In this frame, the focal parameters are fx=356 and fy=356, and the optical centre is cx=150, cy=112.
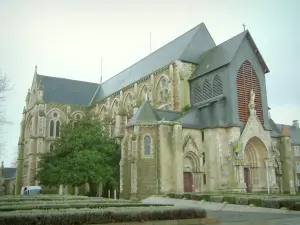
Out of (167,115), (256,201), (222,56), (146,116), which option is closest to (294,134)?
(222,56)

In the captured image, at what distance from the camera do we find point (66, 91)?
73.4 meters

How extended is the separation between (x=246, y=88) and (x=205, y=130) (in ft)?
24.0

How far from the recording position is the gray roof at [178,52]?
48.7m

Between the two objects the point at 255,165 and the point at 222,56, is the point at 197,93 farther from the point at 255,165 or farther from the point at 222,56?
the point at 255,165

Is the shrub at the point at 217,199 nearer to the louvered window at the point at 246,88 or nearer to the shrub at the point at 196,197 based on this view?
the shrub at the point at 196,197

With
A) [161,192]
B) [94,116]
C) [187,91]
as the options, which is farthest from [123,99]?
[161,192]

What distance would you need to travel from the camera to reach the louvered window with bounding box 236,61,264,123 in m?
41.5

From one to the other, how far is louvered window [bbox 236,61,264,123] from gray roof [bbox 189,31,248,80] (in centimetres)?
237

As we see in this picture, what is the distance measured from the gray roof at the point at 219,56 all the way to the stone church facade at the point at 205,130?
6.6 inches

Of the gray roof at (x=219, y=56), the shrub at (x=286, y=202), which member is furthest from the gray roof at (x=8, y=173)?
the shrub at (x=286, y=202)

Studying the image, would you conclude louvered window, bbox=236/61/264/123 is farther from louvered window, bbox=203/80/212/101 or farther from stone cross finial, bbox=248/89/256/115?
louvered window, bbox=203/80/212/101

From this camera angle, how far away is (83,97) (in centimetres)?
7494

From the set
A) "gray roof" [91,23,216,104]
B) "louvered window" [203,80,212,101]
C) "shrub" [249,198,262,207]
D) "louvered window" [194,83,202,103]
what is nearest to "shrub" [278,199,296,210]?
"shrub" [249,198,262,207]

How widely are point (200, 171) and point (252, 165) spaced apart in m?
6.52
